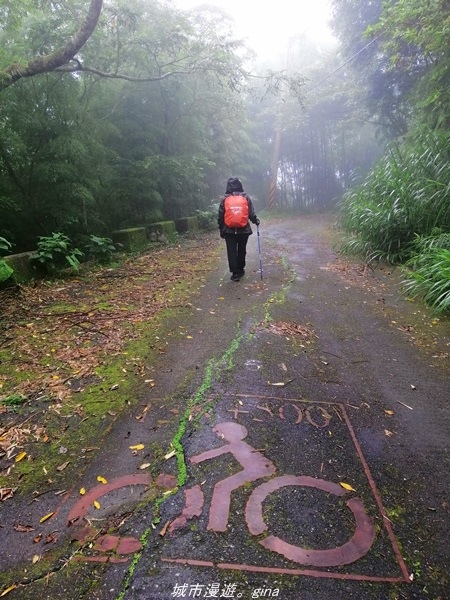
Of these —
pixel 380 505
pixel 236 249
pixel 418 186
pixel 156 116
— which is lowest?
pixel 380 505

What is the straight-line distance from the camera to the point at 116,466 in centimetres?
185

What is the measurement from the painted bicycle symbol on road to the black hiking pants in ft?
11.8

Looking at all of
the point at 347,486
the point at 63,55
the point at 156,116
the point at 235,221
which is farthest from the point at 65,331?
the point at 156,116

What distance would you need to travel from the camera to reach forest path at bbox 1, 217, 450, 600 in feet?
4.30

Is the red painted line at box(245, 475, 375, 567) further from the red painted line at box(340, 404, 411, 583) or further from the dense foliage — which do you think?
the dense foliage

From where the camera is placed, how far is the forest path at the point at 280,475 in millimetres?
1311

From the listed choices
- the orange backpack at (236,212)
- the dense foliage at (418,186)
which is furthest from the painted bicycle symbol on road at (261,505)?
the orange backpack at (236,212)

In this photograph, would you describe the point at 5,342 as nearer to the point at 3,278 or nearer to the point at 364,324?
the point at 3,278

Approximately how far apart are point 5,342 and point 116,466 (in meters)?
2.09

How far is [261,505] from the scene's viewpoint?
1602 millimetres

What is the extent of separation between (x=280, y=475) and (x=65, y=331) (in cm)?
261

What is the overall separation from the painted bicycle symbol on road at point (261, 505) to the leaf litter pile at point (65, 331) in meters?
0.95

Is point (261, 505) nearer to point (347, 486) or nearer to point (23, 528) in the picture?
point (347, 486)

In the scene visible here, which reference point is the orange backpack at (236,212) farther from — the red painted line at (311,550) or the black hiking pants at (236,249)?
the red painted line at (311,550)
